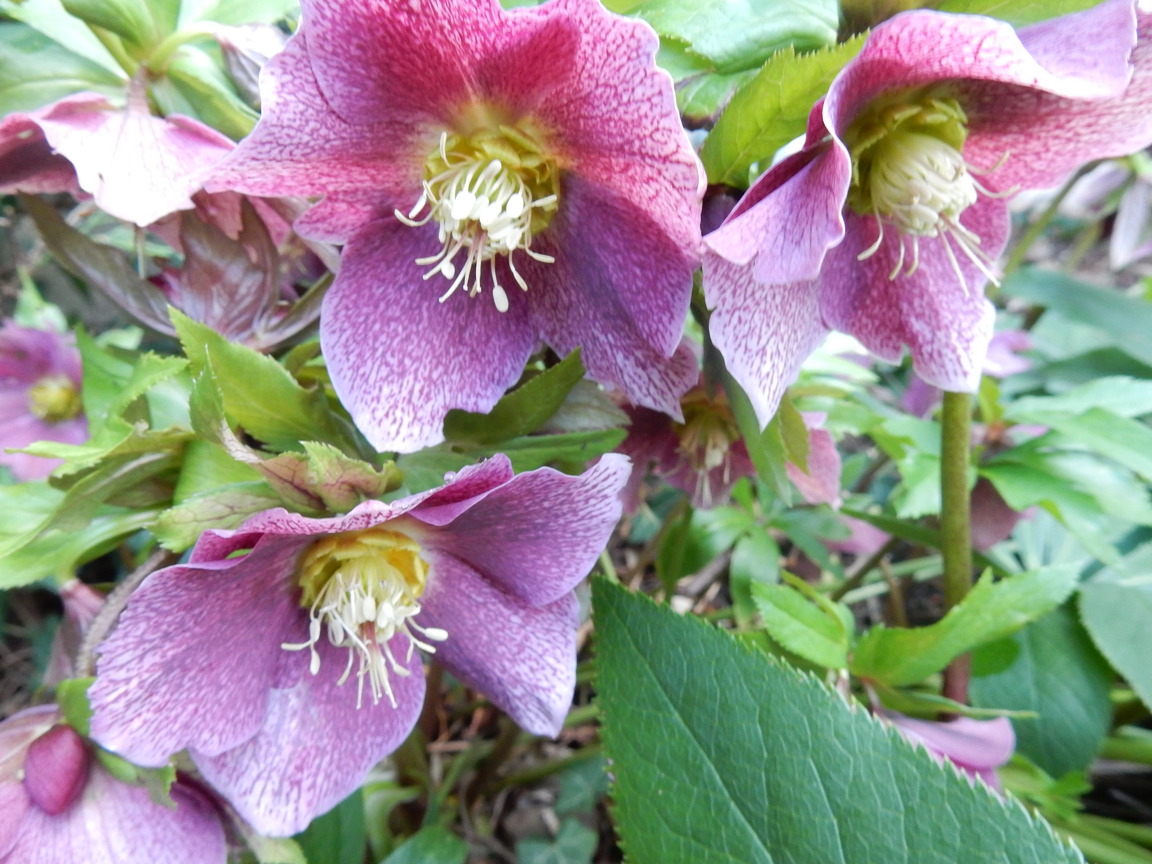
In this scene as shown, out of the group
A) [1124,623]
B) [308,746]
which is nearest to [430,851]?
[308,746]

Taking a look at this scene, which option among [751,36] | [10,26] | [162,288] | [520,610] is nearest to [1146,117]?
[751,36]

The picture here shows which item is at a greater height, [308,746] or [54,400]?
[308,746]

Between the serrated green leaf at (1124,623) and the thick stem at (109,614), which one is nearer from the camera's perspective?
the thick stem at (109,614)

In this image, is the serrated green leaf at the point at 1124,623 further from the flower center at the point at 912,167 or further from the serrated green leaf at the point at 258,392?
the serrated green leaf at the point at 258,392

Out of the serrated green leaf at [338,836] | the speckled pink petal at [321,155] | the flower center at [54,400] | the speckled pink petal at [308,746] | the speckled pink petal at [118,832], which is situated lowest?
the flower center at [54,400]

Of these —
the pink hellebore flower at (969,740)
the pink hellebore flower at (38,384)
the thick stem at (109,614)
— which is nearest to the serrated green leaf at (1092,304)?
the pink hellebore flower at (969,740)

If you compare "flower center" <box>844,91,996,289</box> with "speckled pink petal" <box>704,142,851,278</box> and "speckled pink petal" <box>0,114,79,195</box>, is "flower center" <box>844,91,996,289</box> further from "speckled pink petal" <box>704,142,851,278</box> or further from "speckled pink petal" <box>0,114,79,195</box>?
"speckled pink petal" <box>0,114,79,195</box>

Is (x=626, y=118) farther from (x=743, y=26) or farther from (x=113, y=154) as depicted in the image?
(x=113, y=154)
